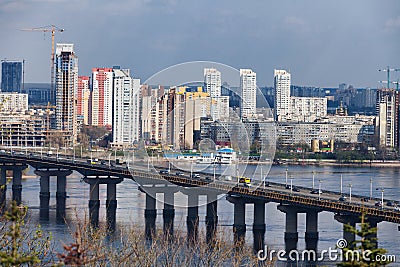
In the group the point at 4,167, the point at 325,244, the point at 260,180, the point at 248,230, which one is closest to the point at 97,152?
the point at 4,167

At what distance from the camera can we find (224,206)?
13.3m

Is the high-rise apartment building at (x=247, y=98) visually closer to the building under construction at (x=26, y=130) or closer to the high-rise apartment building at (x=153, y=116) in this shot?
the high-rise apartment building at (x=153, y=116)

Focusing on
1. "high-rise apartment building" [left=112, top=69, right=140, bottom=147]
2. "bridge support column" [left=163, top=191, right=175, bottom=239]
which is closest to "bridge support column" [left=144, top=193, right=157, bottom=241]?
"bridge support column" [left=163, top=191, right=175, bottom=239]

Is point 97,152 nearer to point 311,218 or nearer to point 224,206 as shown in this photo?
point 224,206

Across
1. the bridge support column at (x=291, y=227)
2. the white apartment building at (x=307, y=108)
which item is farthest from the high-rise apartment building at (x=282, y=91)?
the bridge support column at (x=291, y=227)

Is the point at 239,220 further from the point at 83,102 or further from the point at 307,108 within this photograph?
the point at 307,108

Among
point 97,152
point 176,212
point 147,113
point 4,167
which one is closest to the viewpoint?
point 176,212

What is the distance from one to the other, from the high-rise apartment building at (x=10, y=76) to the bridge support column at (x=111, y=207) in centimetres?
3325

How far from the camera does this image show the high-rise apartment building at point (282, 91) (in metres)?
38.2

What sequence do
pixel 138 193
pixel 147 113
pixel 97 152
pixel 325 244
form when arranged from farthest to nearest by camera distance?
pixel 97 152 → pixel 147 113 → pixel 138 193 → pixel 325 244

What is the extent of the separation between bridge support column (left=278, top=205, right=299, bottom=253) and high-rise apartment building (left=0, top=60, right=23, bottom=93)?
123 feet

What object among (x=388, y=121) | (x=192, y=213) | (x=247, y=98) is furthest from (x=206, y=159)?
(x=388, y=121)

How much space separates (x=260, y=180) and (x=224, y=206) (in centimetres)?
59

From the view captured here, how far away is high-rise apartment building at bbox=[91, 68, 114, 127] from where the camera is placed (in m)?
34.8
